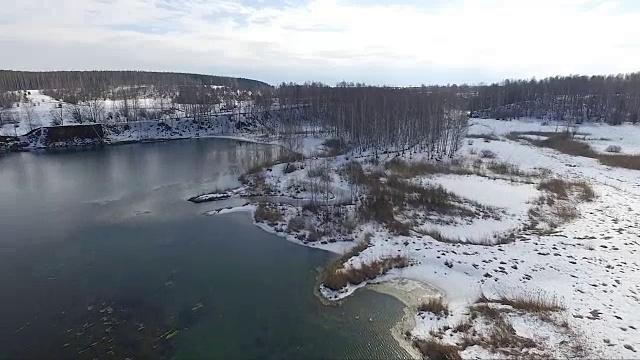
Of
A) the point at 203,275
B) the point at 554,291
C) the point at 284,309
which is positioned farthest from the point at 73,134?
the point at 554,291

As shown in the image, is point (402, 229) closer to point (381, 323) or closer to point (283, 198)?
point (381, 323)

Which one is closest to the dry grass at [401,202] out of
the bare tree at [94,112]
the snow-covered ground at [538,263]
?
the snow-covered ground at [538,263]

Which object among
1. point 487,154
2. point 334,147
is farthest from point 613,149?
point 334,147

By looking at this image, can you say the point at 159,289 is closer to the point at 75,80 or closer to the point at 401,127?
the point at 401,127

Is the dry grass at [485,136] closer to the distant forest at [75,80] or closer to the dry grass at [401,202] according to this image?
the dry grass at [401,202]

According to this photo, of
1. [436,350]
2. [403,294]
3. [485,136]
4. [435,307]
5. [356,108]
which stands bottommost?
[403,294]

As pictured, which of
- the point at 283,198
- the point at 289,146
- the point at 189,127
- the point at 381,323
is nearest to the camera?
the point at 381,323
